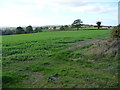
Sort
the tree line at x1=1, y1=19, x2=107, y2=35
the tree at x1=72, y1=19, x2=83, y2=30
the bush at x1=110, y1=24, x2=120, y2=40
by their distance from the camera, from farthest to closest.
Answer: the tree at x1=72, y1=19, x2=83, y2=30 → the tree line at x1=1, y1=19, x2=107, y2=35 → the bush at x1=110, y1=24, x2=120, y2=40

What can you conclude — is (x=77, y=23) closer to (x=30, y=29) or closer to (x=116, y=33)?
(x=30, y=29)

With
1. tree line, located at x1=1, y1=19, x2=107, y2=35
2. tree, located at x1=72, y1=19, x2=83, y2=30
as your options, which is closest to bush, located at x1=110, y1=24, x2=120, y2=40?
tree line, located at x1=1, y1=19, x2=107, y2=35

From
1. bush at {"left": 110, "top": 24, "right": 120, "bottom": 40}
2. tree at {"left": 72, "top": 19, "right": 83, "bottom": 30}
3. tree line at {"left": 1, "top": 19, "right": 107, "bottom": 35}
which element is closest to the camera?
bush at {"left": 110, "top": 24, "right": 120, "bottom": 40}

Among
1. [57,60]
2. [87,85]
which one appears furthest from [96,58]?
[87,85]

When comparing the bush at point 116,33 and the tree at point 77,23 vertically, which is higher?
the tree at point 77,23

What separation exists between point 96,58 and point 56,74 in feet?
19.6

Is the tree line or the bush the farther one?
the tree line

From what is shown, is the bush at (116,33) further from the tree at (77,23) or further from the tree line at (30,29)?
the tree at (77,23)

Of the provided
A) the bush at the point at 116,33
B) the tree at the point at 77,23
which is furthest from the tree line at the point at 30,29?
the bush at the point at 116,33

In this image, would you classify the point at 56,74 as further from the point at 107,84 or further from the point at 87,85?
the point at 107,84

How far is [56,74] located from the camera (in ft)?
36.0

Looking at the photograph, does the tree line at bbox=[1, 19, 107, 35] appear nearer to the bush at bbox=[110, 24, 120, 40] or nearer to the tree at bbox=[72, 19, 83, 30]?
the tree at bbox=[72, 19, 83, 30]

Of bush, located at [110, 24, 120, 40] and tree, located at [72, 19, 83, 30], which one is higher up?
tree, located at [72, 19, 83, 30]

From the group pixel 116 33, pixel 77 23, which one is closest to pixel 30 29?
pixel 77 23
